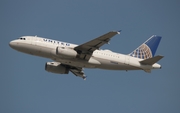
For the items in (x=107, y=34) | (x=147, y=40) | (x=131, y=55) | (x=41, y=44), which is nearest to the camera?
(x=107, y=34)

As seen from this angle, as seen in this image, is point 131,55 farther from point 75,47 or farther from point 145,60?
point 75,47

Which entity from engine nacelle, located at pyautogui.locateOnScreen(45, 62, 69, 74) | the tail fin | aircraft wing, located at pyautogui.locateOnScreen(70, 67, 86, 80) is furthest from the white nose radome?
engine nacelle, located at pyautogui.locateOnScreen(45, 62, 69, 74)

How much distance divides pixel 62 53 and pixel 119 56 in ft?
25.5

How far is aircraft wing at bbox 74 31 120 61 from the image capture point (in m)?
38.1

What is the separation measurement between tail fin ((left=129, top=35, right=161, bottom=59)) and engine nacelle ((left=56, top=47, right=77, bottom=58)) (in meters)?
9.04

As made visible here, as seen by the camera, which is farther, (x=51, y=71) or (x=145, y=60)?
(x=51, y=71)

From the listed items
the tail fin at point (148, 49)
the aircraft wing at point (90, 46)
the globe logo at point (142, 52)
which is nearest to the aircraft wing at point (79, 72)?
the aircraft wing at point (90, 46)

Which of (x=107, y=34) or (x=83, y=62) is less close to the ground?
(x=107, y=34)

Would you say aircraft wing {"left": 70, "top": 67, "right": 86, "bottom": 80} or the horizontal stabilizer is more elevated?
the horizontal stabilizer

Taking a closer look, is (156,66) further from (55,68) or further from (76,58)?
(55,68)

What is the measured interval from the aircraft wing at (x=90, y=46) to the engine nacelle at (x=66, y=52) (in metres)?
0.71

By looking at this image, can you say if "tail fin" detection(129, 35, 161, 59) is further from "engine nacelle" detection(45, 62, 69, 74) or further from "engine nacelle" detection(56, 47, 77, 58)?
"engine nacelle" detection(45, 62, 69, 74)

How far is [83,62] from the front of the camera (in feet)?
134

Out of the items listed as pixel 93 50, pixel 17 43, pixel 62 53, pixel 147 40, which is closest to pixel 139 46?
pixel 147 40
